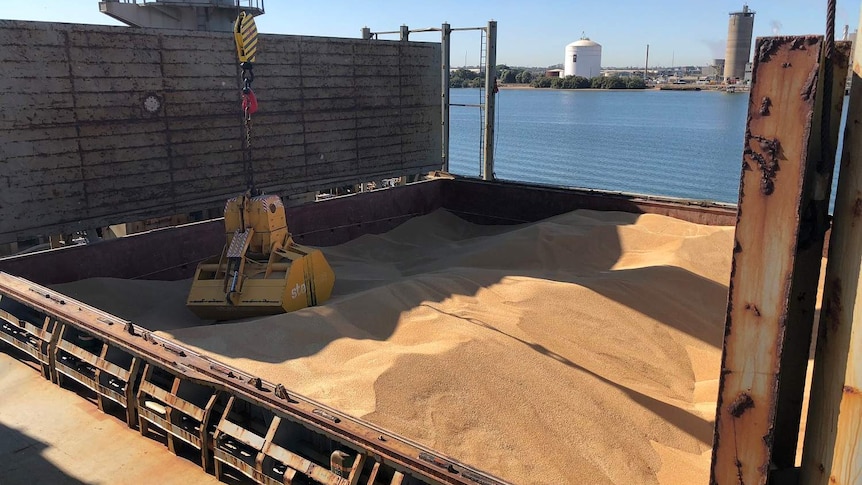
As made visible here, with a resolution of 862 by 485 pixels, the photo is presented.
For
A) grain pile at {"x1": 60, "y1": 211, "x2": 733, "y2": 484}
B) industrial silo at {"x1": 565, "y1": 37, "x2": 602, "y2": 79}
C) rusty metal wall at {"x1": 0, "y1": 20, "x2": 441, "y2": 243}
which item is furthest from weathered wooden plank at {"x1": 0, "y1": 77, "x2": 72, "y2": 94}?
industrial silo at {"x1": 565, "y1": 37, "x2": 602, "y2": 79}

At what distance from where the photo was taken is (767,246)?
1.98m

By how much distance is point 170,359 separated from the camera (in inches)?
155

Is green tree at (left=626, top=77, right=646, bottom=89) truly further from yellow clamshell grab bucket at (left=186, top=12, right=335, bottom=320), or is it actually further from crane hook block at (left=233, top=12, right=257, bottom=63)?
yellow clamshell grab bucket at (left=186, top=12, right=335, bottom=320)

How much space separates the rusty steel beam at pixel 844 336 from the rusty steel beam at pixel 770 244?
0.08 meters

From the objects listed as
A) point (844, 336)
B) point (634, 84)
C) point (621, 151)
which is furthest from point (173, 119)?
point (634, 84)

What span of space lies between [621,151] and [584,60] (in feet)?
336

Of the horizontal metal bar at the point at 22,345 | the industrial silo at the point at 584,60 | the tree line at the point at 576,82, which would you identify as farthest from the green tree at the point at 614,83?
the horizontal metal bar at the point at 22,345

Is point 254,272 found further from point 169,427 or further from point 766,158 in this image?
point 766,158

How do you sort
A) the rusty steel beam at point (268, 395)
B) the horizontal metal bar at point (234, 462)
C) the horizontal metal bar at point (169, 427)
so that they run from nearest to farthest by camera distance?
the rusty steel beam at point (268, 395) → the horizontal metal bar at point (234, 462) → the horizontal metal bar at point (169, 427)

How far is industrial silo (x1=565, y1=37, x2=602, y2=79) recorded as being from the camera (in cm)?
12675

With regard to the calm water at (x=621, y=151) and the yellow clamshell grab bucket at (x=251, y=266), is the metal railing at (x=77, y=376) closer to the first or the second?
the yellow clamshell grab bucket at (x=251, y=266)

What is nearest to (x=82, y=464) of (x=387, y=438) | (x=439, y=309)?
(x=387, y=438)

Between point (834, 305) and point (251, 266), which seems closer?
point (834, 305)

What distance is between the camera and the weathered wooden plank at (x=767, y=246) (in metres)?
1.89
